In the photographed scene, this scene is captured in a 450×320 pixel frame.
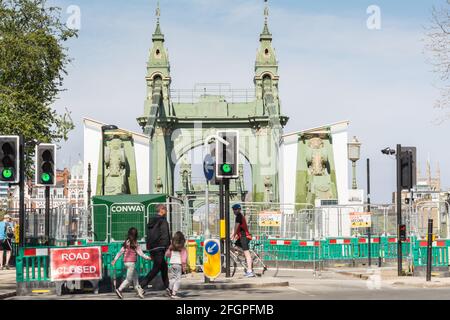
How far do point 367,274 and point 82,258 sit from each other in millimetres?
9829

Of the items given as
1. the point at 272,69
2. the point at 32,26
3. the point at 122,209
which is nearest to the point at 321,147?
the point at 32,26

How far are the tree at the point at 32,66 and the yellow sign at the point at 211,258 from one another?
2171 cm

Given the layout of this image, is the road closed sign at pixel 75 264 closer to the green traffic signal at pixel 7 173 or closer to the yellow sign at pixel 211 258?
the green traffic signal at pixel 7 173

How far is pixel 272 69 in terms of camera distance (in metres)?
102

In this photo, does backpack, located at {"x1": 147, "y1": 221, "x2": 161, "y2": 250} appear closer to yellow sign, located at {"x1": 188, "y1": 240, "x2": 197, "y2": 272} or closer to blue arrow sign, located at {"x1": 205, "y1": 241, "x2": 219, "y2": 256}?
blue arrow sign, located at {"x1": 205, "y1": 241, "x2": 219, "y2": 256}

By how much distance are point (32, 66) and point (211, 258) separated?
26.2m

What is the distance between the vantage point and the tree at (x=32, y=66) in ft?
147

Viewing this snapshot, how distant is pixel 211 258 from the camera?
22.3 metres

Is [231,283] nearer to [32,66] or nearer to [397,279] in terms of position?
[397,279]

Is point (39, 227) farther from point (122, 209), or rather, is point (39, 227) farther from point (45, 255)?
point (45, 255)

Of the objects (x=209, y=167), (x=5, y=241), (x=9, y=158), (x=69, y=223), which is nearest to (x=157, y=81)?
(x=69, y=223)

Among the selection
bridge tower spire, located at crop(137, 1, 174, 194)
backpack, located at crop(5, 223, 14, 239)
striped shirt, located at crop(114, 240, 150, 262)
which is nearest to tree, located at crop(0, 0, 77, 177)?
backpack, located at crop(5, 223, 14, 239)

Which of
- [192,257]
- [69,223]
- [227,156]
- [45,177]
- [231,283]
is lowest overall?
[231,283]

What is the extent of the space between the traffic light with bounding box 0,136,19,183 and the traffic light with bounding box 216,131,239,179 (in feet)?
14.0
